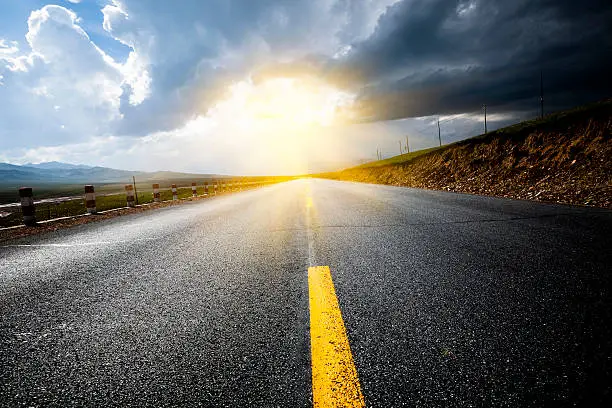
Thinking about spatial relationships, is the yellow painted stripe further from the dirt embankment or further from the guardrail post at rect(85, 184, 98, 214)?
the guardrail post at rect(85, 184, 98, 214)

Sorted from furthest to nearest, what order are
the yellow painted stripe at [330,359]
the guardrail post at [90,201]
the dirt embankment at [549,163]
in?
the dirt embankment at [549,163], the guardrail post at [90,201], the yellow painted stripe at [330,359]

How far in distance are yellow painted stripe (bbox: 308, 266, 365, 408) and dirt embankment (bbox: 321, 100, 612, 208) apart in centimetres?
848

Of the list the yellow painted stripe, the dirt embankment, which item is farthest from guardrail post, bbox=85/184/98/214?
the dirt embankment

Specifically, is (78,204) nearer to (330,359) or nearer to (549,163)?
(549,163)

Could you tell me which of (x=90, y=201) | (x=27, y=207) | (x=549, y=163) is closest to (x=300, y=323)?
(x=27, y=207)

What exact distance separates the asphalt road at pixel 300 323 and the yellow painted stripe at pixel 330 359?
50mm

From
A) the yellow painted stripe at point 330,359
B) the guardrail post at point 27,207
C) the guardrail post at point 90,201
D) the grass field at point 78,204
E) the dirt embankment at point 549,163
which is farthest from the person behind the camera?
the grass field at point 78,204

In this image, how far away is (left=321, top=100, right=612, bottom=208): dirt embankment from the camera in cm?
943

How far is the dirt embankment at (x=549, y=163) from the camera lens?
371 inches

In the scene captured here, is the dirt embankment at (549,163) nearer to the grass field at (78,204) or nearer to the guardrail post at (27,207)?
the guardrail post at (27,207)

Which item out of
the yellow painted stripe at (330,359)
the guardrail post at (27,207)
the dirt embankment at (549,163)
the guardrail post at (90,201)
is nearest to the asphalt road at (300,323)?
A: the yellow painted stripe at (330,359)

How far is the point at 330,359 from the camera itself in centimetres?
A: 147

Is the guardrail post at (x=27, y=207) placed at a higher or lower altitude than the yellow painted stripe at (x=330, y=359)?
higher

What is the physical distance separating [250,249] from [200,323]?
2.03 metres
